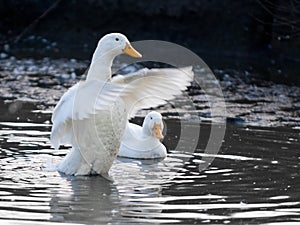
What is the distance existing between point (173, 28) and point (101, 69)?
42.8 feet

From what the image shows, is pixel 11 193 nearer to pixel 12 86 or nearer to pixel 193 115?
pixel 193 115

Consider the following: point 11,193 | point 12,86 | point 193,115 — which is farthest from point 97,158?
point 12,86

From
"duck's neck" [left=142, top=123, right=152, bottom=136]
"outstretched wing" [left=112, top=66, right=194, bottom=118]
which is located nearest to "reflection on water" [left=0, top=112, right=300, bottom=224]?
"duck's neck" [left=142, top=123, right=152, bottom=136]

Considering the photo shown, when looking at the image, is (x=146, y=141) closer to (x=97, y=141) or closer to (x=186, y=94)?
(x=97, y=141)

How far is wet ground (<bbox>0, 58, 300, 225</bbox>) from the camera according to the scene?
7109mm

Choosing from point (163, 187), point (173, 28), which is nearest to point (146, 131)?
point (163, 187)

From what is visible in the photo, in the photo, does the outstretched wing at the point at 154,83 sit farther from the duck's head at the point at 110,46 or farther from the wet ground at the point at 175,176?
the wet ground at the point at 175,176

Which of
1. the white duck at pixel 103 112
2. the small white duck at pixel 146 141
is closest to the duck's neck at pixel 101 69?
the white duck at pixel 103 112

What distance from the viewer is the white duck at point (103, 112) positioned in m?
8.59

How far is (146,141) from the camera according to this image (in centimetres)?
1034

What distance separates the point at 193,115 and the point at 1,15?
11.3m

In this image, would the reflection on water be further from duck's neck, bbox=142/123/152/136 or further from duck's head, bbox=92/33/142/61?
duck's head, bbox=92/33/142/61

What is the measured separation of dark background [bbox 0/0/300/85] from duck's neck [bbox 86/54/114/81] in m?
10.3

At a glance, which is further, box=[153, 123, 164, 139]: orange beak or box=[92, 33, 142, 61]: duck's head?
box=[153, 123, 164, 139]: orange beak
